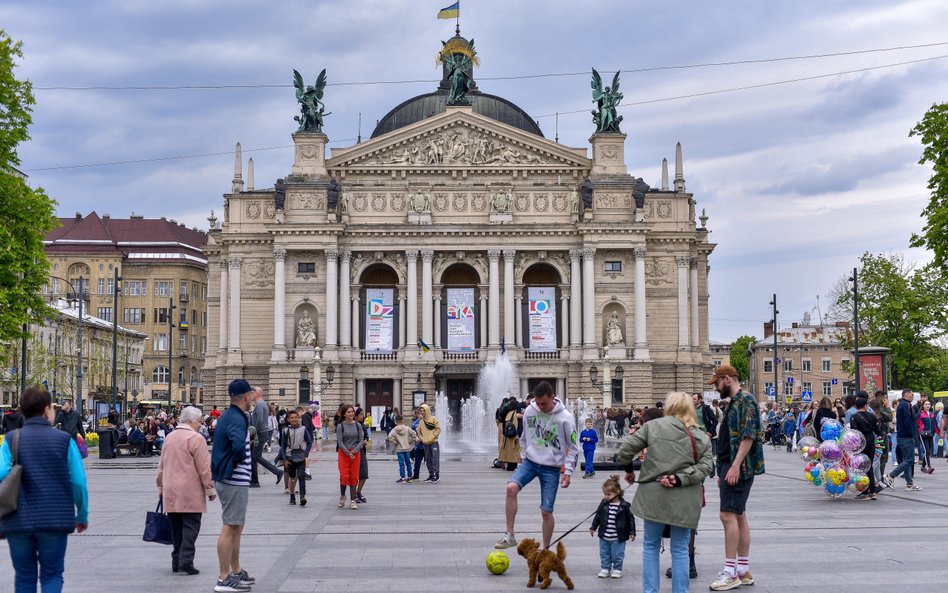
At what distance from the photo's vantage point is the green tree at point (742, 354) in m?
168

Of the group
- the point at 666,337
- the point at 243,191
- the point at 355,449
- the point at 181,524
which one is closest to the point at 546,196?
the point at 666,337

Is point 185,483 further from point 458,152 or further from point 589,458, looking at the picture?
point 458,152

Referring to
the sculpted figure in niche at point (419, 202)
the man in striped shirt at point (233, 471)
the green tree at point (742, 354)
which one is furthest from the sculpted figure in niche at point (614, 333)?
the green tree at point (742, 354)

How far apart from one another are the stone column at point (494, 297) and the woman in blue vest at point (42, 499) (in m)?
65.7

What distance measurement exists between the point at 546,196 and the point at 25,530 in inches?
2687

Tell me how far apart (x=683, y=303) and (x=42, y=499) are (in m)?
70.3

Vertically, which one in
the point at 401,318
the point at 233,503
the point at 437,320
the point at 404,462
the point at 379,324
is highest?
the point at 401,318

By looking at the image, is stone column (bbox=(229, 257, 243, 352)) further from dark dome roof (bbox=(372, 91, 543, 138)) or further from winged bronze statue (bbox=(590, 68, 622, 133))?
winged bronze statue (bbox=(590, 68, 622, 133))

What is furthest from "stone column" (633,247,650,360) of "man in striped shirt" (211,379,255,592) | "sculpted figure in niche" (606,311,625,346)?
"man in striped shirt" (211,379,255,592)

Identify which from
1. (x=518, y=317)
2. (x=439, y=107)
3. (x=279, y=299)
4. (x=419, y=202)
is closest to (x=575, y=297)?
(x=518, y=317)

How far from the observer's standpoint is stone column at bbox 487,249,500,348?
75750mm

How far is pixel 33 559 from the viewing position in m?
9.84

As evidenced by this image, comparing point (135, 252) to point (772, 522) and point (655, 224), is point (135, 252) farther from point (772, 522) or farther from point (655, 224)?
point (772, 522)

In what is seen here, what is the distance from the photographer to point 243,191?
260 feet
